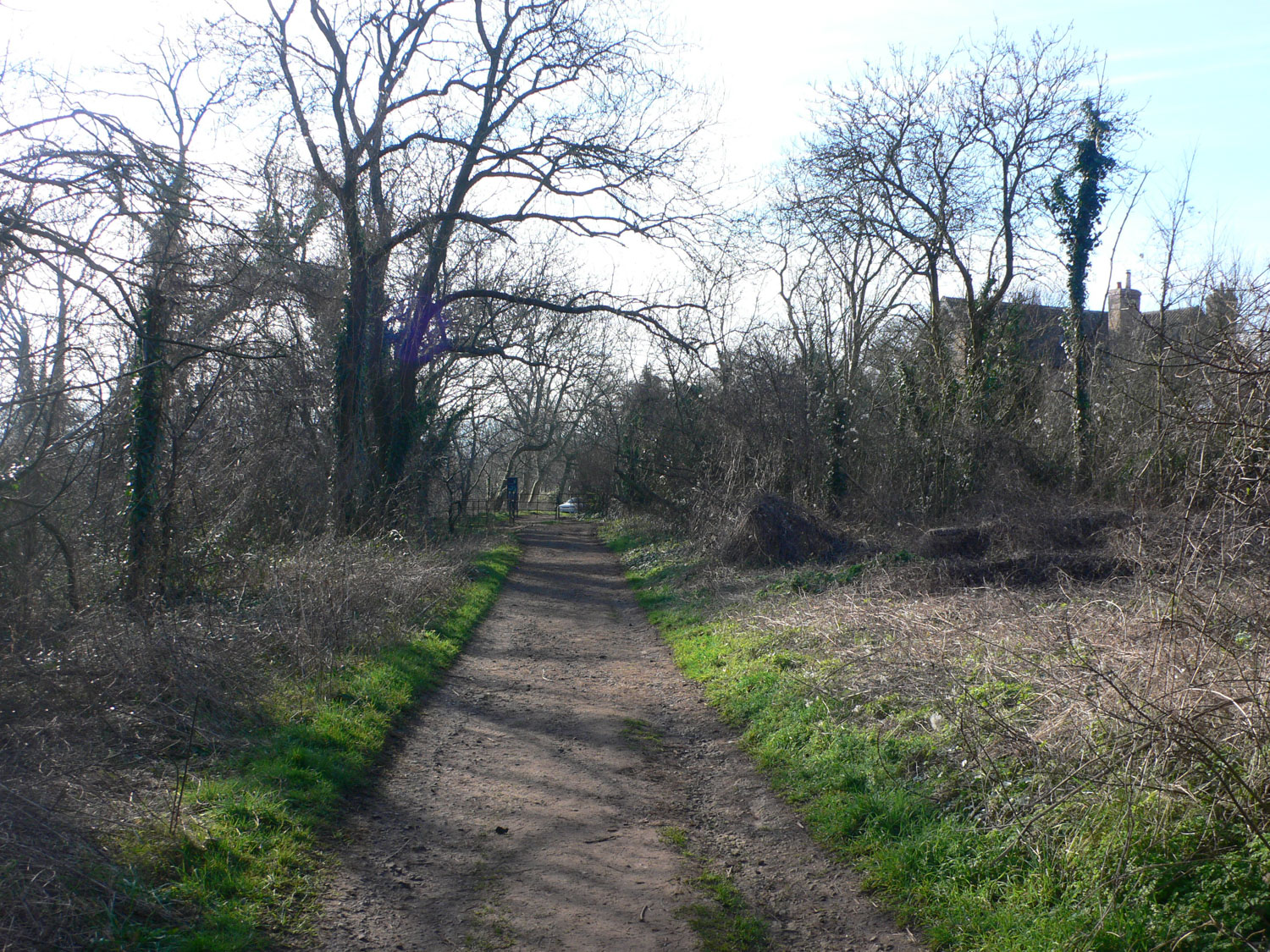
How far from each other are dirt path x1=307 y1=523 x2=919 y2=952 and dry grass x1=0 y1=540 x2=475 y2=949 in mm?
1139

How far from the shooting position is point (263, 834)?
4906 millimetres

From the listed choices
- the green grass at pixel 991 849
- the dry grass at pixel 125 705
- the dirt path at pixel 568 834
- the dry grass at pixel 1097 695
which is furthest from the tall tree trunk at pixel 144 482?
the dry grass at pixel 1097 695

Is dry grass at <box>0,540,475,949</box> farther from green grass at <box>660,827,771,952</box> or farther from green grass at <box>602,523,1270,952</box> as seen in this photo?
green grass at <box>602,523,1270,952</box>

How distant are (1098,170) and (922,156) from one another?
3.93 m

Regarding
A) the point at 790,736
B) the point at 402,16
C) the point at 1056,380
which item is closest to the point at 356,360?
the point at 402,16

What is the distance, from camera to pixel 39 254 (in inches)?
221

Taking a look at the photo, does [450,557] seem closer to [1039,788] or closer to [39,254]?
[39,254]

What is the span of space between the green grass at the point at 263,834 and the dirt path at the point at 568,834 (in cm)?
24

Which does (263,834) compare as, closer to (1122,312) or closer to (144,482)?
(144,482)

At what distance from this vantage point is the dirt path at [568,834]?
415 cm

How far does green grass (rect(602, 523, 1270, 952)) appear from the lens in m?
3.48

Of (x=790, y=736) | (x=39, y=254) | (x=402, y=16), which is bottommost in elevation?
(x=790, y=736)

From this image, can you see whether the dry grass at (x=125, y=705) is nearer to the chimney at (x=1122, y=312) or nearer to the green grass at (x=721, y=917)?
the green grass at (x=721, y=917)

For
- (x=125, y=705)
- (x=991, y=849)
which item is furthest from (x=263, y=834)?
(x=991, y=849)
